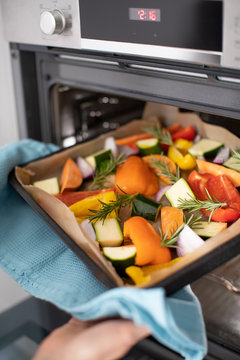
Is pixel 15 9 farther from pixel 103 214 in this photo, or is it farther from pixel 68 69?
pixel 103 214

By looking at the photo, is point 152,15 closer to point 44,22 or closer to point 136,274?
point 44,22

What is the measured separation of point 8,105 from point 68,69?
0.22m

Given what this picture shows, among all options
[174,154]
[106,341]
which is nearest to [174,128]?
[174,154]

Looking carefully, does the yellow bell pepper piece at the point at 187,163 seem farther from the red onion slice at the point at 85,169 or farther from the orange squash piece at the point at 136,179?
the red onion slice at the point at 85,169

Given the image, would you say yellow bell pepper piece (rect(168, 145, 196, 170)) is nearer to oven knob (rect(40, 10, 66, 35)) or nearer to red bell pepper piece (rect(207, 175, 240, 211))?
red bell pepper piece (rect(207, 175, 240, 211))

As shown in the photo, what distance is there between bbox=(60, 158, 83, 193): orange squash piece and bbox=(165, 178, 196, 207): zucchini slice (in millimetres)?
241

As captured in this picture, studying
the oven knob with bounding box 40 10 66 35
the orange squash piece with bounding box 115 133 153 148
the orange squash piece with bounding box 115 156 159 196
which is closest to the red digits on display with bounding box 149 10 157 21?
the oven knob with bounding box 40 10 66 35

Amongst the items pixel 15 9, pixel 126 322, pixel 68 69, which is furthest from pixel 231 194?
pixel 15 9

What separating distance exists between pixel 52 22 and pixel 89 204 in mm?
395

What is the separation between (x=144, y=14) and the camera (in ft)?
2.41

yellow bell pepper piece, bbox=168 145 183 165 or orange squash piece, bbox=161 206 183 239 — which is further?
yellow bell pepper piece, bbox=168 145 183 165

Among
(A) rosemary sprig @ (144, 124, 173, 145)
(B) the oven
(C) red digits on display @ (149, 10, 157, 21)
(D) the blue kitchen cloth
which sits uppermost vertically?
(C) red digits on display @ (149, 10, 157, 21)

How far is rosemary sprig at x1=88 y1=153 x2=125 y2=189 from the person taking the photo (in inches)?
38.5

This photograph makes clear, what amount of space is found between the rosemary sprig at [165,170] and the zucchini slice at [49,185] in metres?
0.24
